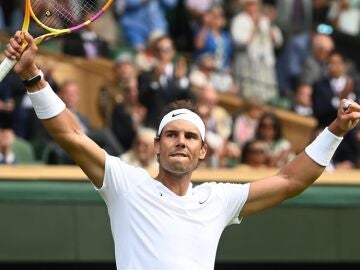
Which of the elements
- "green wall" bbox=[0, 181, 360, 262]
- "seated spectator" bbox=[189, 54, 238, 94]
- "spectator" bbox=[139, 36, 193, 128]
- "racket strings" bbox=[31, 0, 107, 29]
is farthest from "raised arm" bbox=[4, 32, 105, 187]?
"seated spectator" bbox=[189, 54, 238, 94]

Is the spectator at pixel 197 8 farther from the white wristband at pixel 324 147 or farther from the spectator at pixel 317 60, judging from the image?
the white wristband at pixel 324 147

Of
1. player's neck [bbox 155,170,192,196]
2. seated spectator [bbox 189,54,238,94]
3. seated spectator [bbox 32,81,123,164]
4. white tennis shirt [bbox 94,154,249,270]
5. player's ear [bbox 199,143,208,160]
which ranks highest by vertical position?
seated spectator [bbox 189,54,238,94]

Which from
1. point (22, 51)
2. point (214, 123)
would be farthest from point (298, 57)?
point (22, 51)

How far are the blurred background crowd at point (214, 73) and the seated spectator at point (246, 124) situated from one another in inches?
0.5

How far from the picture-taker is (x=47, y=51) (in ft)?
49.4

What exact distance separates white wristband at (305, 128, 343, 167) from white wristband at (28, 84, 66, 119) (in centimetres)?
140

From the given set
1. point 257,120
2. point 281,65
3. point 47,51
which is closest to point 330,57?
point 281,65

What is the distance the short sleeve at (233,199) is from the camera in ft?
22.5

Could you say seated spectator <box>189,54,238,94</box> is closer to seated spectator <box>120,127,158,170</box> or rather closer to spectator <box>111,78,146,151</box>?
spectator <box>111,78,146,151</box>

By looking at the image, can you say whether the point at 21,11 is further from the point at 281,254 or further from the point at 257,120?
the point at 281,254

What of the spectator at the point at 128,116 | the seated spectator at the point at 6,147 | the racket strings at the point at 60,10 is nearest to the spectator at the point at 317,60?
the spectator at the point at 128,116

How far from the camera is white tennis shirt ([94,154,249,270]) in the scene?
21.4ft

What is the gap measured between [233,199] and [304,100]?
26.5 ft

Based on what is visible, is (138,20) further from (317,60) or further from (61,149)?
(61,149)
